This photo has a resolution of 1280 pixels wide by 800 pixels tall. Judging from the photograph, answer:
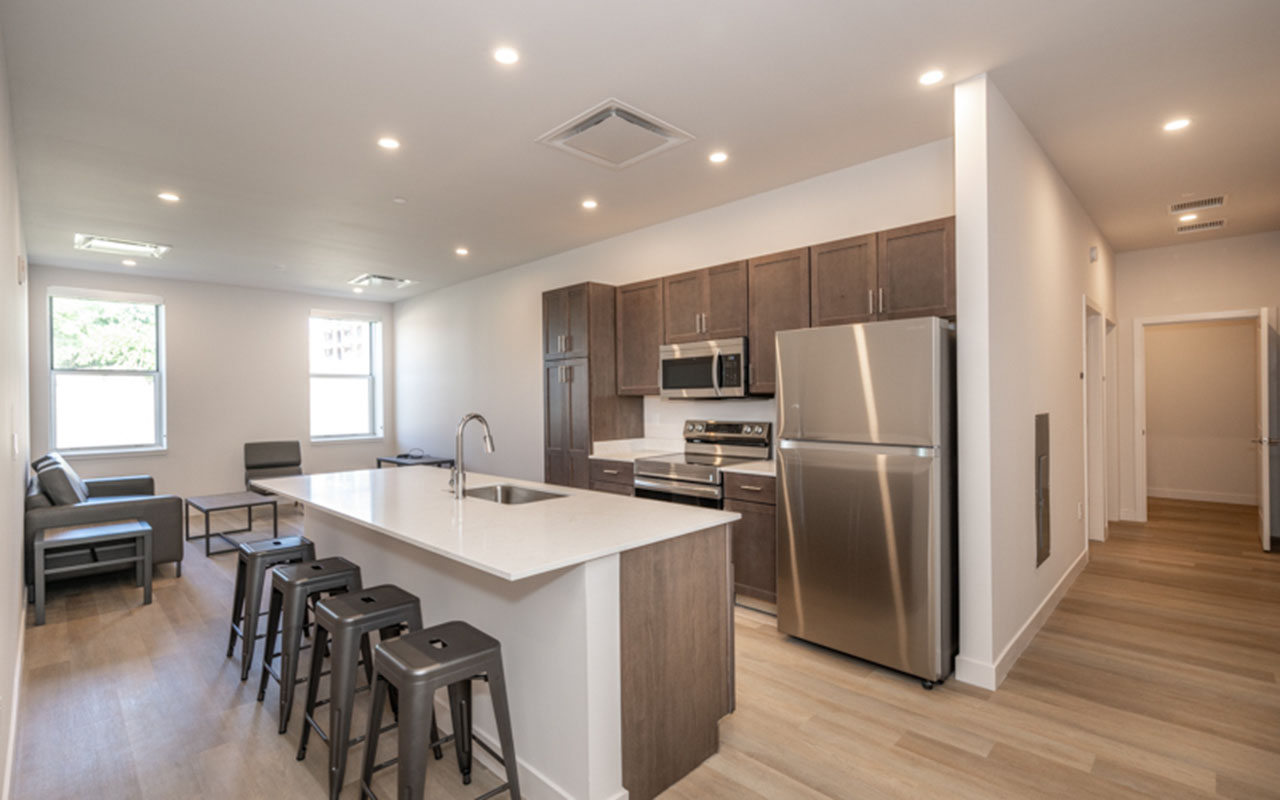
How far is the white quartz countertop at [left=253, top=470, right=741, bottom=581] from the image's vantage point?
1.77 meters

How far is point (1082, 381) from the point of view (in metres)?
4.44

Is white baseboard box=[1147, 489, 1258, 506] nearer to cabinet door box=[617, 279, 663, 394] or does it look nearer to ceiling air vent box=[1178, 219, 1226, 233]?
ceiling air vent box=[1178, 219, 1226, 233]

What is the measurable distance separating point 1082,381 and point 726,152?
311 cm

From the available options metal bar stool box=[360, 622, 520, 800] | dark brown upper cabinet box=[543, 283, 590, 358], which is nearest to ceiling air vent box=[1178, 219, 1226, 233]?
dark brown upper cabinet box=[543, 283, 590, 358]

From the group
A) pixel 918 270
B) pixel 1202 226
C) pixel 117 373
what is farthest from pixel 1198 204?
pixel 117 373

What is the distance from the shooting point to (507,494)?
3.17 metres

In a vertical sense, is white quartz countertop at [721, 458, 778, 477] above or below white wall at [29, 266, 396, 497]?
below

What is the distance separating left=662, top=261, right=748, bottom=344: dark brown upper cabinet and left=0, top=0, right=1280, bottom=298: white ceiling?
56 centimetres

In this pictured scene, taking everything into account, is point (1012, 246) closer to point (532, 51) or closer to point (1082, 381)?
point (1082, 381)

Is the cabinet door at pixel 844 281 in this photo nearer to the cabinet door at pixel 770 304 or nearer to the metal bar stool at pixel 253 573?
the cabinet door at pixel 770 304

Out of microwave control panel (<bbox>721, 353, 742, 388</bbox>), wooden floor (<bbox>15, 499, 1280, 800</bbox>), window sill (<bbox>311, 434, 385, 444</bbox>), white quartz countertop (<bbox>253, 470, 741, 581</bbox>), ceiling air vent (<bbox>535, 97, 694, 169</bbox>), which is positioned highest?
ceiling air vent (<bbox>535, 97, 694, 169</bbox>)

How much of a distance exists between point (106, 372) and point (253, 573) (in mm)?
5289

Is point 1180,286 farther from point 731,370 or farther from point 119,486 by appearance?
point 119,486

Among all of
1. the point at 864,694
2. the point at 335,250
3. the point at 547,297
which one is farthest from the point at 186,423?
the point at 864,694
